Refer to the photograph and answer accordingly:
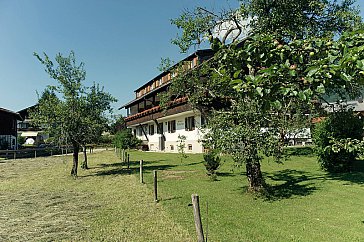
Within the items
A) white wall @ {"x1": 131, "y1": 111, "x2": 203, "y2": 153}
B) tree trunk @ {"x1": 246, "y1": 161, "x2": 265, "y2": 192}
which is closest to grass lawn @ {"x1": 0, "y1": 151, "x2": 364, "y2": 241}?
tree trunk @ {"x1": 246, "y1": 161, "x2": 265, "y2": 192}

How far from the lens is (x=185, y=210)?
28.1 feet

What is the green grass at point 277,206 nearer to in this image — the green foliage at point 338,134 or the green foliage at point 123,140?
the green foliage at point 338,134

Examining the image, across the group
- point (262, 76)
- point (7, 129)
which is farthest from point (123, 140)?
point (262, 76)

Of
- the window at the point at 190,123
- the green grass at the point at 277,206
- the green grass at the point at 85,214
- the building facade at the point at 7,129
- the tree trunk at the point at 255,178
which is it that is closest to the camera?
the green grass at the point at 277,206

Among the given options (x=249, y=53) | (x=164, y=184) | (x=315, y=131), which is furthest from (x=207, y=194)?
(x=249, y=53)

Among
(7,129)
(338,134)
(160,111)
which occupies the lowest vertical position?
(338,134)

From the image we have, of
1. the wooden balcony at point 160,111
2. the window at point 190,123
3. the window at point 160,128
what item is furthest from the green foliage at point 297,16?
the window at point 160,128

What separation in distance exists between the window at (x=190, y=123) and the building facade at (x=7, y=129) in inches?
1081

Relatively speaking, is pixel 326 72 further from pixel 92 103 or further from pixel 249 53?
pixel 92 103

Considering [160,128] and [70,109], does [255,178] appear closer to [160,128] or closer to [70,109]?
[70,109]

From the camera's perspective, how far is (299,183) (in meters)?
12.1

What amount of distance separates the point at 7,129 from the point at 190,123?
2975 cm

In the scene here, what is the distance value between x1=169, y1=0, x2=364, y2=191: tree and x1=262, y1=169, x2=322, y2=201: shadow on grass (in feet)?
2.02

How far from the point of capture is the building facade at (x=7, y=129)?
42053 mm
